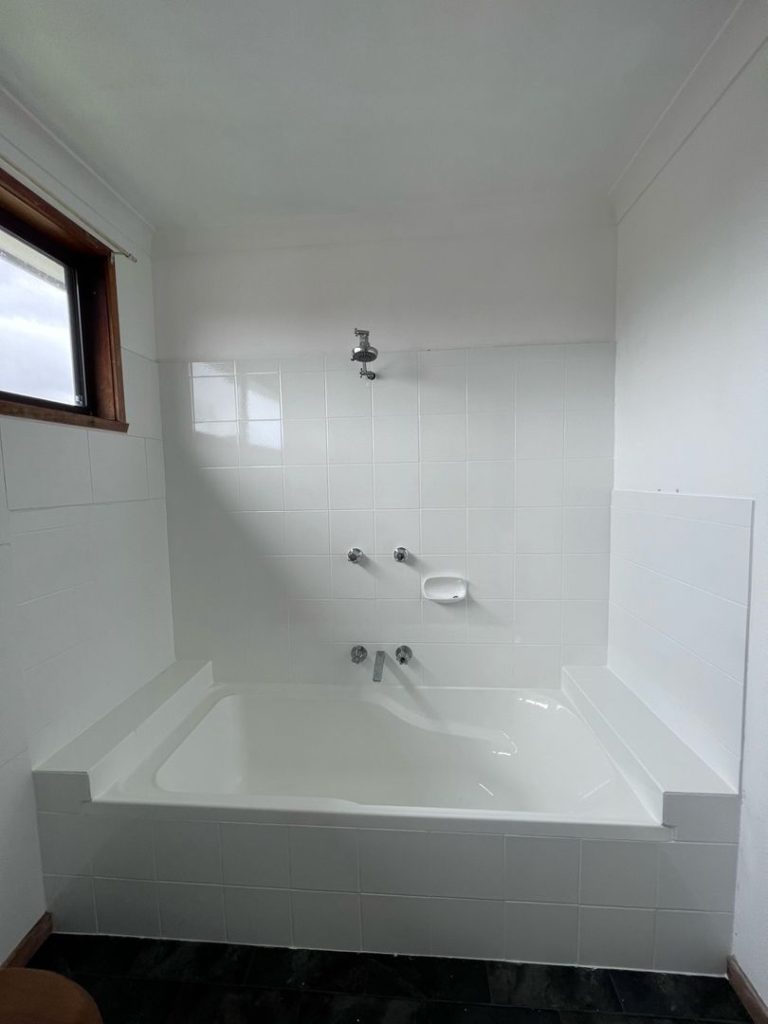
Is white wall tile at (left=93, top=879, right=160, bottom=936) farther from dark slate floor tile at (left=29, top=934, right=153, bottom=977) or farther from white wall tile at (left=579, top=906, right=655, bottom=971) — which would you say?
white wall tile at (left=579, top=906, right=655, bottom=971)

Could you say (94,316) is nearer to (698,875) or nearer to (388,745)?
(388,745)

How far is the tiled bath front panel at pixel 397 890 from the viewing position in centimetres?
115

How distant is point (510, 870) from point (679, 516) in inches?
44.1

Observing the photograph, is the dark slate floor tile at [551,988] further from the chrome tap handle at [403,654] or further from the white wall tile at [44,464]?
the white wall tile at [44,464]

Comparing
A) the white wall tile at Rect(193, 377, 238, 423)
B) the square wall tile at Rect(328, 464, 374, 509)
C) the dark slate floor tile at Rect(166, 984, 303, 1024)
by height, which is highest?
the white wall tile at Rect(193, 377, 238, 423)

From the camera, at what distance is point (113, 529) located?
5.33 feet

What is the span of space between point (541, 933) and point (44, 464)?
1.96 meters

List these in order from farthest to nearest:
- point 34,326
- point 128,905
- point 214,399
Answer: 1. point 214,399
2. point 34,326
3. point 128,905

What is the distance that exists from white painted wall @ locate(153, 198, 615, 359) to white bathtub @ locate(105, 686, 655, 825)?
1492mm

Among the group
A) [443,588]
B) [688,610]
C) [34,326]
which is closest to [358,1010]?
[443,588]

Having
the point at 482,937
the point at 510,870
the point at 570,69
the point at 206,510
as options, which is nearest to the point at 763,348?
the point at 570,69

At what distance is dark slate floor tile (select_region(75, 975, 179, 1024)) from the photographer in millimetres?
1092

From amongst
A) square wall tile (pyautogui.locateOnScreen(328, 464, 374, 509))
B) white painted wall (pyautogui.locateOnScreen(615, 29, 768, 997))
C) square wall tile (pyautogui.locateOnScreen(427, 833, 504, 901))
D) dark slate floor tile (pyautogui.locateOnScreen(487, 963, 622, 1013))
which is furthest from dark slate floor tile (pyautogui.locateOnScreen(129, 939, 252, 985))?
square wall tile (pyautogui.locateOnScreen(328, 464, 374, 509))

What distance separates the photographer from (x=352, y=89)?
46.5 inches
